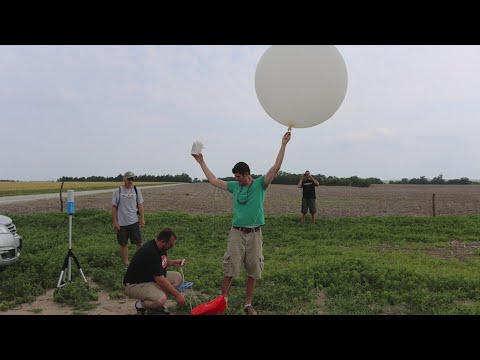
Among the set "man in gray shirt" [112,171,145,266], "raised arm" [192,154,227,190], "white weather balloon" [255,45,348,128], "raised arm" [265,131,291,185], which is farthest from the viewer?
"man in gray shirt" [112,171,145,266]

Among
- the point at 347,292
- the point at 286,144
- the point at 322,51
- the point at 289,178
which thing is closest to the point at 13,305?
the point at 286,144

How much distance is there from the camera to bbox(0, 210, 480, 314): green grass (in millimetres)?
5695

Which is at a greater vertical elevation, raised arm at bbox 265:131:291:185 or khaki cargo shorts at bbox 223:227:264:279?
raised arm at bbox 265:131:291:185

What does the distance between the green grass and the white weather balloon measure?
2.57m

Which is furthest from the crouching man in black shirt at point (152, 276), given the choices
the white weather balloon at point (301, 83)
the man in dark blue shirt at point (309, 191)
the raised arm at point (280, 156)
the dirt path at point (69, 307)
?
the man in dark blue shirt at point (309, 191)

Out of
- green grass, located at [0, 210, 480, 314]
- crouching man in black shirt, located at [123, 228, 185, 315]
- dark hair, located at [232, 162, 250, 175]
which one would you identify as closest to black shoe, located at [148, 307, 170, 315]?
crouching man in black shirt, located at [123, 228, 185, 315]

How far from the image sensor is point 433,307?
17.9 ft

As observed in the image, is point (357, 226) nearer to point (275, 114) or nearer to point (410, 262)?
point (410, 262)

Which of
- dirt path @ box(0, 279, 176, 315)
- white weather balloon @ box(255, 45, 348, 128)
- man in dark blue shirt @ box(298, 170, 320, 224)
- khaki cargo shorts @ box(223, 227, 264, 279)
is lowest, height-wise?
dirt path @ box(0, 279, 176, 315)

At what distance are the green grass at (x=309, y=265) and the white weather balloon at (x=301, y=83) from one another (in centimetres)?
257

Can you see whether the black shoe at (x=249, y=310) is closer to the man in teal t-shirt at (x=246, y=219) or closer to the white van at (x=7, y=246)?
the man in teal t-shirt at (x=246, y=219)

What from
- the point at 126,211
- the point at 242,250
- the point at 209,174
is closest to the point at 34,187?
the point at 126,211

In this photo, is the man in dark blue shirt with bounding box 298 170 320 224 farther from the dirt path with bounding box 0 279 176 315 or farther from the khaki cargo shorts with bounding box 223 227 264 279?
the khaki cargo shorts with bounding box 223 227 264 279
